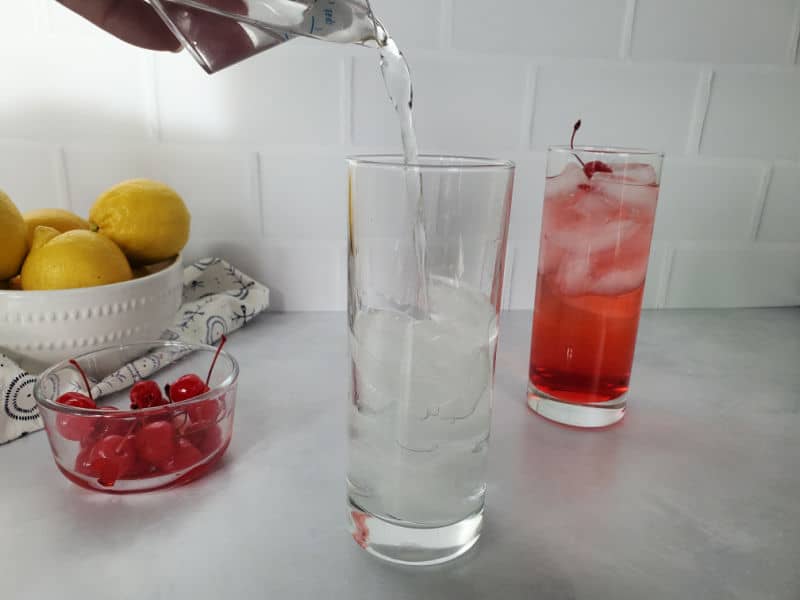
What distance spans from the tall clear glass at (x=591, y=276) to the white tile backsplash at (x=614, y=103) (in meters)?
0.33

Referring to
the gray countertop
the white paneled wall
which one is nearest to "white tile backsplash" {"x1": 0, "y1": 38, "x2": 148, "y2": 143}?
the white paneled wall

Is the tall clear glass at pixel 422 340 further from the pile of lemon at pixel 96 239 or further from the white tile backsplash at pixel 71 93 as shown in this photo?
the white tile backsplash at pixel 71 93

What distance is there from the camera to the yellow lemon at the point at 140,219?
651mm

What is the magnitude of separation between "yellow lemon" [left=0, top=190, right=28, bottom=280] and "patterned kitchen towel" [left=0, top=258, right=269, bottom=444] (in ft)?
0.29

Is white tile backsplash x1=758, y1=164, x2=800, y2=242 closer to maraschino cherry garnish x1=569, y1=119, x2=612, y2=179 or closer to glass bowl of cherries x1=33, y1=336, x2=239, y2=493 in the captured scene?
maraschino cherry garnish x1=569, y1=119, x2=612, y2=179

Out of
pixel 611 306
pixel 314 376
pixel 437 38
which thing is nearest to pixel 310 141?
pixel 437 38

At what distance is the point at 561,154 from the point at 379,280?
0.26 metres

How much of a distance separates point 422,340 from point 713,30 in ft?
2.44

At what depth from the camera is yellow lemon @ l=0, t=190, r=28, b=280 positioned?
575 mm

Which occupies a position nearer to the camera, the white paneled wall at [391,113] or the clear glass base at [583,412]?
the clear glass base at [583,412]

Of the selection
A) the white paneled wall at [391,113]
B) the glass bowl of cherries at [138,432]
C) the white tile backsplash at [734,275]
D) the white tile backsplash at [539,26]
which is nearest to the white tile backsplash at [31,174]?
the white paneled wall at [391,113]

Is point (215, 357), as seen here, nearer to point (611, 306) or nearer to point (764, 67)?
point (611, 306)

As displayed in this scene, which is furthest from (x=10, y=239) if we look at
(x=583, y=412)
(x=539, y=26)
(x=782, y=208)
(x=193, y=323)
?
(x=782, y=208)

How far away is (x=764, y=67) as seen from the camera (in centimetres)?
87
